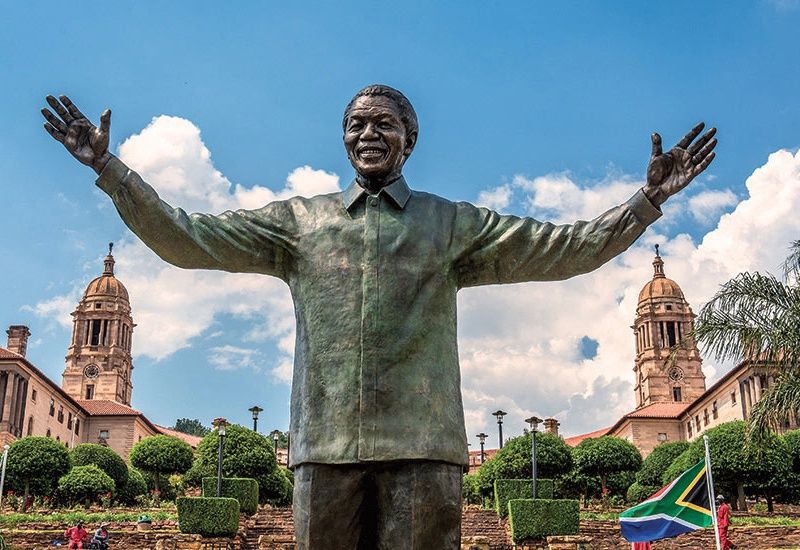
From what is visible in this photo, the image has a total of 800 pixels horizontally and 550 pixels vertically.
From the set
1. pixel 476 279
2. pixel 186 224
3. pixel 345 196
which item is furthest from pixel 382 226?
pixel 186 224

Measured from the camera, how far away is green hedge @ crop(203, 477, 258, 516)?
110ft

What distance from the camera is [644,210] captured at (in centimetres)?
356

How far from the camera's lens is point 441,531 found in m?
3.28

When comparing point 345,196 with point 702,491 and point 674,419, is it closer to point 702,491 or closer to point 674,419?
point 702,491

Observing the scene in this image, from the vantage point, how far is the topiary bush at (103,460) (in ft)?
179

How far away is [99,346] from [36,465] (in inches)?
1990

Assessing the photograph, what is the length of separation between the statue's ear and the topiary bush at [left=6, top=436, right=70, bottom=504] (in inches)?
1906

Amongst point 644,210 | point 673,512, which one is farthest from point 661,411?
point 644,210

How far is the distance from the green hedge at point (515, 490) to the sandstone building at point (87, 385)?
3923cm

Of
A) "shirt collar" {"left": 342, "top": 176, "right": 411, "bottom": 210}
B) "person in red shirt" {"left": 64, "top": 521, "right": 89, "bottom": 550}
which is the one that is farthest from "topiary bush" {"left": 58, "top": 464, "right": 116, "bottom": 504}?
"shirt collar" {"left": 342, "top": 176, "right": 411, "bottom": 210}

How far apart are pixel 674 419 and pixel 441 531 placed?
84.3 meters

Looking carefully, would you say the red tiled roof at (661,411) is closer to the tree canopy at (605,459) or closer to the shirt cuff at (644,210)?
the tree canopy at (605,459)

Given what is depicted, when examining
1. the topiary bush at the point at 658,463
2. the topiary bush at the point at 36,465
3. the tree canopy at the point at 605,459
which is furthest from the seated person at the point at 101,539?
the tree canopy at the point at 605,459

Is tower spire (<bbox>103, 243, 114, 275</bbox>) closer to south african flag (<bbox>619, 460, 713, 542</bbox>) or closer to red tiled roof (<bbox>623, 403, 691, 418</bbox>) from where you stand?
red tiled roof (<bbox>623, 403, 691, 418</bbox>)
